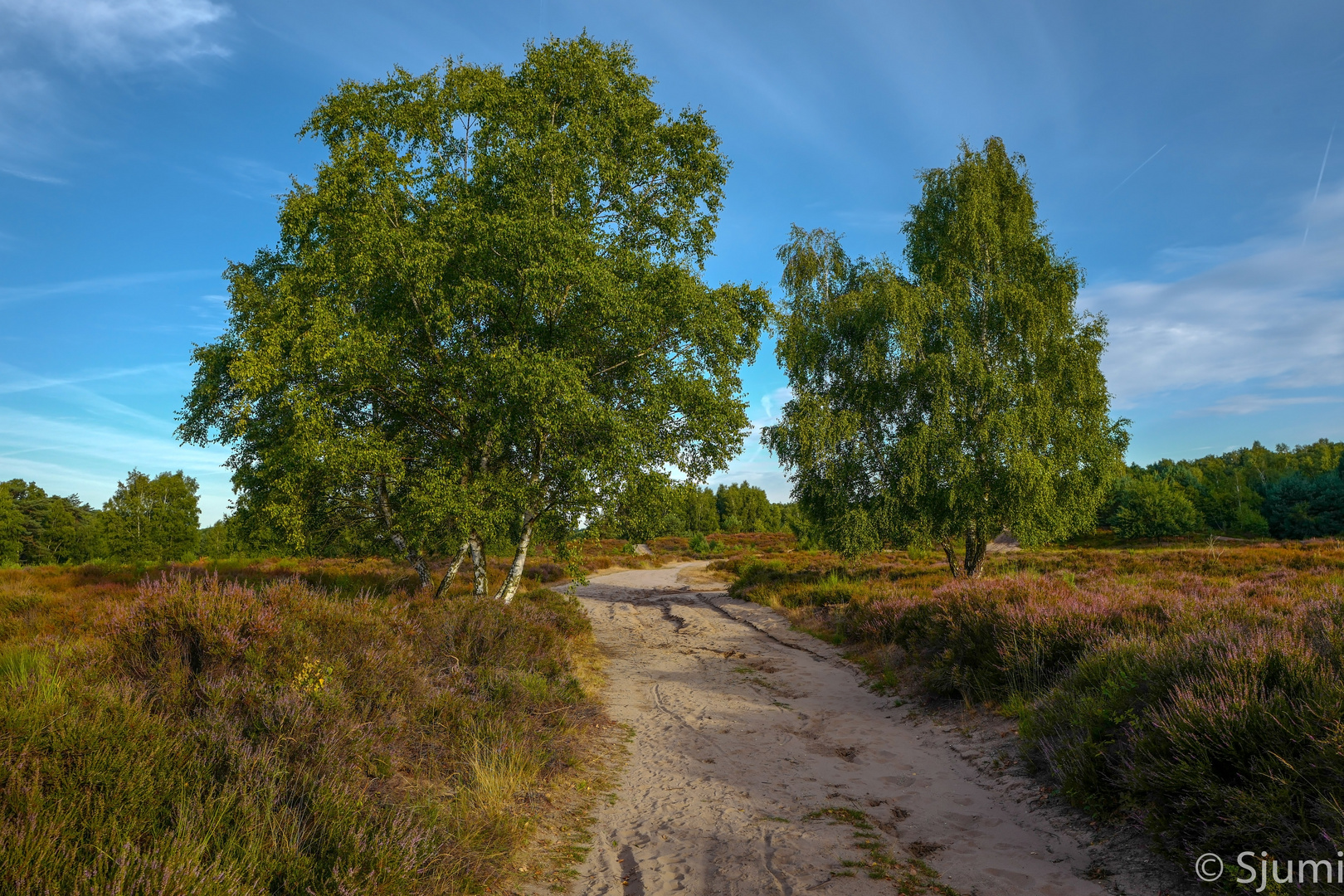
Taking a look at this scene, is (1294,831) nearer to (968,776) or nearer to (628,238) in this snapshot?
(968,776)

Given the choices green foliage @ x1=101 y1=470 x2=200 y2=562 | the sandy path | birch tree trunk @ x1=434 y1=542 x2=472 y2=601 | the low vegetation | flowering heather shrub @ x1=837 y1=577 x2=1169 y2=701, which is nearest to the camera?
the low vegetation

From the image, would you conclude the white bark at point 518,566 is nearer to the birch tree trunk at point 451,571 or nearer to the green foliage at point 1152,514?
the birch tree trunk at point 451,571

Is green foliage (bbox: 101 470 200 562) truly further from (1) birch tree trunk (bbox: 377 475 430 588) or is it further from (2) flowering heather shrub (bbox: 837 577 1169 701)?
(2) flowering heather shrub (bbox: 837 577 1169 701)

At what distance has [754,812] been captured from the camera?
607 cm

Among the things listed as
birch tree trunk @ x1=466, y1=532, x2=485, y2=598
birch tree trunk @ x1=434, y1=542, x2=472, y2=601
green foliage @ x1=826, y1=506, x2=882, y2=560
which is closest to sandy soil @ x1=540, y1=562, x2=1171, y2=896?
birch tree trunk @ x1=466, y1=532, x2=485, y2=598

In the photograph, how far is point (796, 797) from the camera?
6492 mm

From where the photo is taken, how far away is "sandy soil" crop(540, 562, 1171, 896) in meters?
4.81

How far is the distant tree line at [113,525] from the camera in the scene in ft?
154

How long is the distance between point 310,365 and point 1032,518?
2160cm

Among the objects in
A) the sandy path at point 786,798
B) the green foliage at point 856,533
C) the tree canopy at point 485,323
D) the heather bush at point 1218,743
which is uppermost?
the tree canopy at point 485,323

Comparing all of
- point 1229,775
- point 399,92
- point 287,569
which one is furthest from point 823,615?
point 287,569

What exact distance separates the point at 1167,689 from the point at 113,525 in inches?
2517

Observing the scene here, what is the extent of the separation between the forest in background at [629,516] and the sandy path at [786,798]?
4.20 m

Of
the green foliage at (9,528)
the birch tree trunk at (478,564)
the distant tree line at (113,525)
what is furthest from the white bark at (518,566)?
the green foliage at (9,528)
